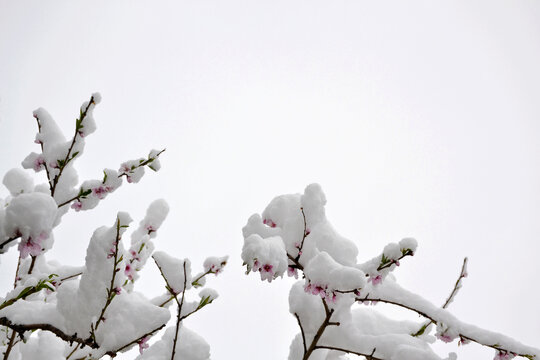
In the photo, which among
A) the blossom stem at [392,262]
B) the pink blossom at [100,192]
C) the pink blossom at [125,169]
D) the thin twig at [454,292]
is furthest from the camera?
the pink blossom at [125,169]

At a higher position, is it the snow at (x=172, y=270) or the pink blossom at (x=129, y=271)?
the snow at (x=172, y=270)

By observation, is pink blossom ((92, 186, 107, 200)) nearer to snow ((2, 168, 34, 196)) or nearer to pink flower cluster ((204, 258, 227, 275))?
snow ((2, 168, 34, 196))

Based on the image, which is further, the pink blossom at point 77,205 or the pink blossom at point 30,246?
the pink blossom at point 77,205

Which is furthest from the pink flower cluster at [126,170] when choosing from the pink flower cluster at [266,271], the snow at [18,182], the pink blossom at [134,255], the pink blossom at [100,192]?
the pink flower cluster at [266,271]

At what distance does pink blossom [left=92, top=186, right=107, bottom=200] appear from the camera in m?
2.28

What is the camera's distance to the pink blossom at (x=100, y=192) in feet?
7.48

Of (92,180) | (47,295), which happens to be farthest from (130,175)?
(47,295)

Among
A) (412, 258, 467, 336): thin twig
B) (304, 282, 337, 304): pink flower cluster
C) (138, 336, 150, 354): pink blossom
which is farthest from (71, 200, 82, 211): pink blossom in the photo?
(412, 258, 467, 336): thin twig

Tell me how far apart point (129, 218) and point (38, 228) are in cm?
34

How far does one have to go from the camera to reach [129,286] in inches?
101

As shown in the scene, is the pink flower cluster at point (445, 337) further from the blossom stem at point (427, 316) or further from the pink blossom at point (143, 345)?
the pink blossom at point (143, 345)

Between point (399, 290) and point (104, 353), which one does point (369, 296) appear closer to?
point (399, 290)

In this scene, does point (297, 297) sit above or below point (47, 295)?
above

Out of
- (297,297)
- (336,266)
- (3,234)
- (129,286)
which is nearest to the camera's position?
(3,234)
